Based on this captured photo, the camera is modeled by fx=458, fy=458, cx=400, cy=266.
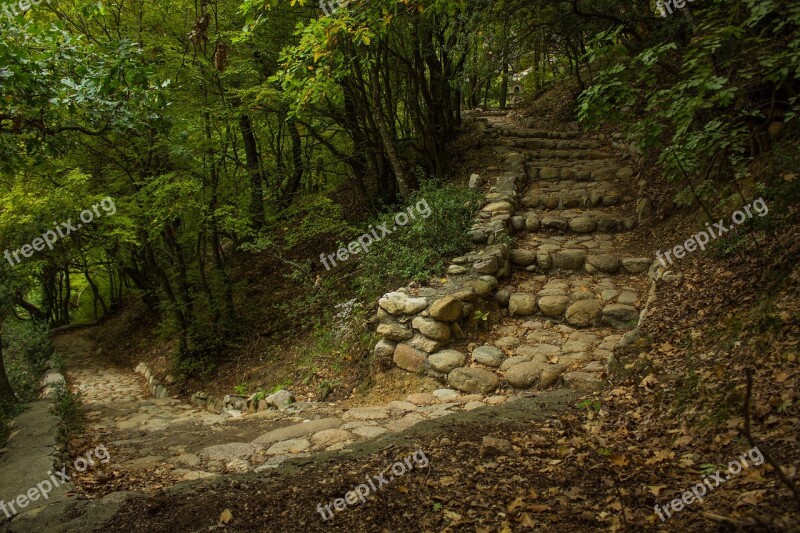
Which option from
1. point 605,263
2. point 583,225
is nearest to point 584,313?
point 605,263

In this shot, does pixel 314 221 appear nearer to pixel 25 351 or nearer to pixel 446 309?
pixel 446 309

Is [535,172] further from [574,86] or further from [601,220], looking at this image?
[574,86]

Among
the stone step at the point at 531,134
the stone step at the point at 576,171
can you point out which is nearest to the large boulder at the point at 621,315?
the stone step at the point at 576,171

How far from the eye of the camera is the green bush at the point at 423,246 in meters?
6.24

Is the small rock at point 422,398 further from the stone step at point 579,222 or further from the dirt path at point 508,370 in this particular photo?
the stone step at point 579,222

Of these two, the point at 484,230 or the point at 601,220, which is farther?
the point at 601,220

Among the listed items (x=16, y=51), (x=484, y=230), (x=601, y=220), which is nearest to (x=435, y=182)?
(x=484, y=230)

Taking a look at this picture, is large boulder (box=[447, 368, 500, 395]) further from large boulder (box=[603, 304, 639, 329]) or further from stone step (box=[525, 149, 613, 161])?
stone step (box=[525, 149, 613, 161])

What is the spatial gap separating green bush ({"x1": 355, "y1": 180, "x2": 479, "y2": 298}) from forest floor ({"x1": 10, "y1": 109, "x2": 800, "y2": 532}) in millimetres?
2249

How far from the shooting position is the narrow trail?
12.0ft

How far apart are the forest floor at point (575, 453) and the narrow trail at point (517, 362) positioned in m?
0.05

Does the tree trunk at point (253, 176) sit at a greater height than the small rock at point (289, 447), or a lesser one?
greater

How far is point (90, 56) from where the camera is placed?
3.40 metres

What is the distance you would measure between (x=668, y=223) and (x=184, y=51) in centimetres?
815
